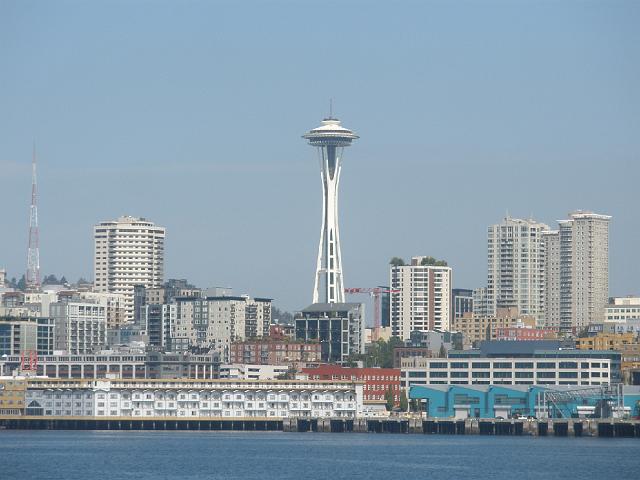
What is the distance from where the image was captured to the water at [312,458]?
465ft

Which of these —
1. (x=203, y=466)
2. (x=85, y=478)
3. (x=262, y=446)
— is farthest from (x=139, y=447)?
(x=85, y=478)

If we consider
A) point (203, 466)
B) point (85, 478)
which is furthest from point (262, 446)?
point (85, 478)

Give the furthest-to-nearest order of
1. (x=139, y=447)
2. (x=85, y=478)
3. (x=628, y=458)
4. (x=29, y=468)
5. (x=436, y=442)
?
1. (x=436, y=442)
2. (x=139, y=447)
3. (x=628, y=458)
4. (x=29, y=468)
5. (x=85, y=478)

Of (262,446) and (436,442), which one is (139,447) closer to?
(262,446)

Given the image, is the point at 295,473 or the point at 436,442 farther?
the point at 436,442

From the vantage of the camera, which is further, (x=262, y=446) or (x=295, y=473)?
(x=262, y=446)

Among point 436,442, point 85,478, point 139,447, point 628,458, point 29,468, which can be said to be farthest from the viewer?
point 436,442

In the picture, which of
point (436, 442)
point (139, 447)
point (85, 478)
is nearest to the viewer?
point (85, 478)

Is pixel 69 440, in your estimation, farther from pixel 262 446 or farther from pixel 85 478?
pixel 85 478

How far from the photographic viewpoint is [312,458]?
525ft

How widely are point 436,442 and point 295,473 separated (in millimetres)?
49400

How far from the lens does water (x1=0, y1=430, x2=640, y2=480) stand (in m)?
142

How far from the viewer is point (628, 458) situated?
162 m

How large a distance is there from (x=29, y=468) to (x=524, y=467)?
117 feet
